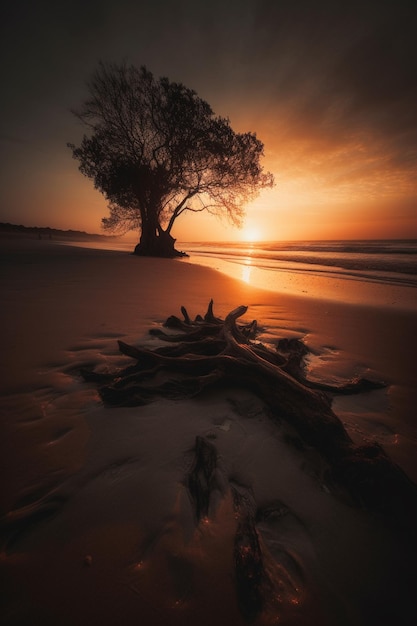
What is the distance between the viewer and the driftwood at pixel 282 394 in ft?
4.60

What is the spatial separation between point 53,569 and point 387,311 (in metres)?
6.46

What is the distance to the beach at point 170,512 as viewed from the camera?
39.8 inches

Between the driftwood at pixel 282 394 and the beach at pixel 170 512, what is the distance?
87 millimetres

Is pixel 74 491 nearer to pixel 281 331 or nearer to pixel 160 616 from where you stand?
pixel 160 616

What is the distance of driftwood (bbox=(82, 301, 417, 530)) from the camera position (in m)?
1.40

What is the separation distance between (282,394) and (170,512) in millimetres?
1160

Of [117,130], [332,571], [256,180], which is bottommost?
[332,571]

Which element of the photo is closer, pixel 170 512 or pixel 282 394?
pixel 170 512

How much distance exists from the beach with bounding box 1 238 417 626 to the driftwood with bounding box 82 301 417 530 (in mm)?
87

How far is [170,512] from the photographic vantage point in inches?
52.3

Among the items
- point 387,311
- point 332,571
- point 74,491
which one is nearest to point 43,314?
point 74,491

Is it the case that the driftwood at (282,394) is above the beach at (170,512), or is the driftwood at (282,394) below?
above

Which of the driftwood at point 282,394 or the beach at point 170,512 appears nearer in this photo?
the beach at point 170,512

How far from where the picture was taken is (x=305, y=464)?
168 cm
